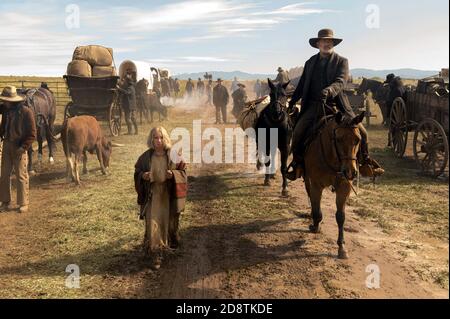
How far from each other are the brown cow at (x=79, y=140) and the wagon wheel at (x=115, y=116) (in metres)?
5.64

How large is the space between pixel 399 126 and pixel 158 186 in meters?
9.41

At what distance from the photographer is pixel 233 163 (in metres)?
12.3

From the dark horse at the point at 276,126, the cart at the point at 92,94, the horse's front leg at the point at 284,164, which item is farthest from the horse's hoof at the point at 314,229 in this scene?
the cart at the point at 92,94

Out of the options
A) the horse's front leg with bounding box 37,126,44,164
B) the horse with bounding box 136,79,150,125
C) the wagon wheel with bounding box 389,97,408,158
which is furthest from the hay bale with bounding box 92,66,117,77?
the wagon wheel with bounding box 389,97,408,158

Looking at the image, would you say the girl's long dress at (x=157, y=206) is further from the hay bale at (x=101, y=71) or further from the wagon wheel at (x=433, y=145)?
the hay bale at (x=101, y=71)

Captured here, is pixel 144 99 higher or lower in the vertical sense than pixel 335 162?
higher

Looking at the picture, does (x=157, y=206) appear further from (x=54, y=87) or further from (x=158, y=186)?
(x=54, y=87)

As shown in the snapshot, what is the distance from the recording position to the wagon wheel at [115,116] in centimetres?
1628

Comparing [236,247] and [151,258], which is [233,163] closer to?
[236,247]

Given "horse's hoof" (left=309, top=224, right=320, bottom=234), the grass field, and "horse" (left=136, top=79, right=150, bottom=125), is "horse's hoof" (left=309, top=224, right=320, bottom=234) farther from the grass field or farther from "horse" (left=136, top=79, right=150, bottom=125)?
"horse" (left=136, top=79, right=150, bottom=125)

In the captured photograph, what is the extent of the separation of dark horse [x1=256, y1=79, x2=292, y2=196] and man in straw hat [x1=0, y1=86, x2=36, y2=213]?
16.7 feet

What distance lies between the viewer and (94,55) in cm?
1792

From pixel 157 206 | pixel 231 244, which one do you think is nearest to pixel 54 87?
pixel 231 244
